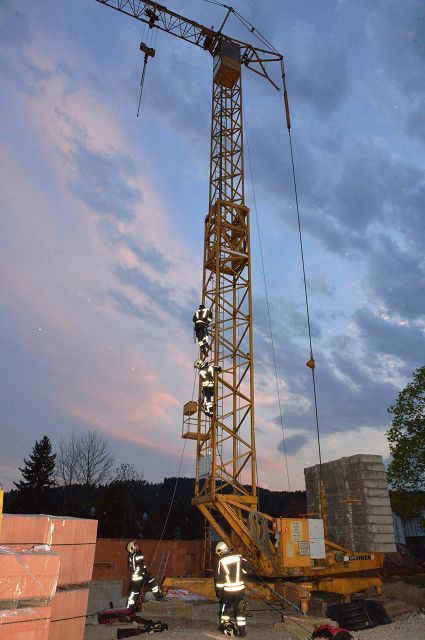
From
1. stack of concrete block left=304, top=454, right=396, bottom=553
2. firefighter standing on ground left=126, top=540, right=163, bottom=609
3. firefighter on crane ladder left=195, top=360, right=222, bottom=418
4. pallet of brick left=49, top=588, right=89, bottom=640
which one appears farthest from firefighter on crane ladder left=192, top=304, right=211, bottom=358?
pallet of brick left=49, top=588, right=89, bottom=640

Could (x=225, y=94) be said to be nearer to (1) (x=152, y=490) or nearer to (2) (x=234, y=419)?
(2) (x=234, y=419)

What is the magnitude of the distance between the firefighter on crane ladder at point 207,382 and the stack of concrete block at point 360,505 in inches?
190

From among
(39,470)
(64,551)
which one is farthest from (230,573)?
(39,470)

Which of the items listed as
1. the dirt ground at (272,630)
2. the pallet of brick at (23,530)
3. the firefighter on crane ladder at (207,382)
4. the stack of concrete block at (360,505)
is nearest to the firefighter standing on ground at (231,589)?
the dirt ground at (272,630)

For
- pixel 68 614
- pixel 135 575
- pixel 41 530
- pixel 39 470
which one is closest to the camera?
pixel 41 530

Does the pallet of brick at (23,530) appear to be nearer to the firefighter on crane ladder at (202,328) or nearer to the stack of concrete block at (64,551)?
the stack of concrete block at (64,551)

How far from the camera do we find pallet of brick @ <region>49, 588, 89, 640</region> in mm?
5639

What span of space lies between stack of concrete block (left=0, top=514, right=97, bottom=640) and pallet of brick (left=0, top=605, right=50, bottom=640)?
96cm

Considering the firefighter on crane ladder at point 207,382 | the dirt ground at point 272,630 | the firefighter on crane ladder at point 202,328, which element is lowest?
the dirt ground at point 272,630

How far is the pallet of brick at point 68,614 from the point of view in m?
5.64

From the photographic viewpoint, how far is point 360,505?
14.7 m

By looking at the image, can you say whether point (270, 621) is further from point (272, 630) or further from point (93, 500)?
point (93, 500)

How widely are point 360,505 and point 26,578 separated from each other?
12.8 m

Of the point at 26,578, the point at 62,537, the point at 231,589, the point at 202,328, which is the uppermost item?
the point at 202,328
